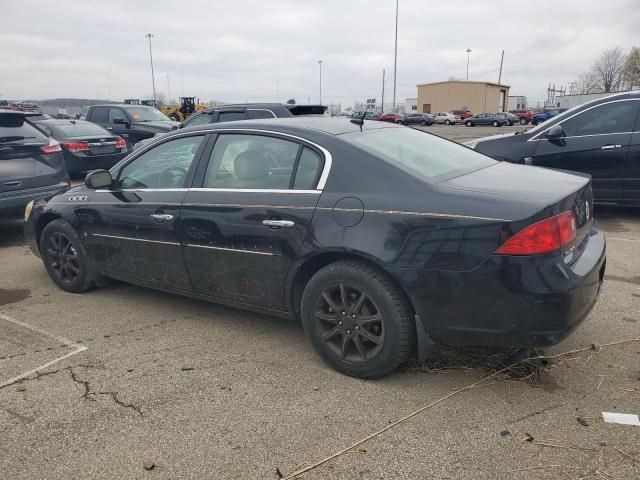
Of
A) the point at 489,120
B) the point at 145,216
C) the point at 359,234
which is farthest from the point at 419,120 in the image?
the point at 359,234

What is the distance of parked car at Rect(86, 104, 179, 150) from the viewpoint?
13938 millimetres

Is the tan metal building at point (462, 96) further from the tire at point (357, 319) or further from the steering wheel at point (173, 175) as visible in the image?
the tire at point (357, 319)

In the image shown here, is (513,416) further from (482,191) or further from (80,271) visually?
(80,271)

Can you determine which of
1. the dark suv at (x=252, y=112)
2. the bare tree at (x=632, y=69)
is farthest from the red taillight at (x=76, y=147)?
the bare tree at (x=632, y=69)

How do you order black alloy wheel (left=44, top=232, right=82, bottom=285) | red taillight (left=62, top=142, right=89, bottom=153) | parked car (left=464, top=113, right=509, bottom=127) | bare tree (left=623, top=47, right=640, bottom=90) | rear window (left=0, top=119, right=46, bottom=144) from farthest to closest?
bare tree (left=623, top=47, right=640, bottom=90), parked car (left=464, top=113, right=509, bottom=127), red taillight (left=62, top=142, right=89, bottom=153), rear window (left=0, top=119, right=46, bottom=144), black alloy wheel (left=44, top=232, right=82, bottom=285)

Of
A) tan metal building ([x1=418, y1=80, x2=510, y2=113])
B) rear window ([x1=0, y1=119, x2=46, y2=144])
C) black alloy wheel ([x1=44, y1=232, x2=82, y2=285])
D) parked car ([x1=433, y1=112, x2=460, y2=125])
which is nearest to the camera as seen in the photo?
black alloy wheel ([x1=44, y1=232, x2=82, y2=285])

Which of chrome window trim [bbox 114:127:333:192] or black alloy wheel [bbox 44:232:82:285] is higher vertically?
chrome window trim [bbox 114:127:333:192]

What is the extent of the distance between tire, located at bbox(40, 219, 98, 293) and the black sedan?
44cm

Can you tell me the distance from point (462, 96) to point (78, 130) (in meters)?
64.1

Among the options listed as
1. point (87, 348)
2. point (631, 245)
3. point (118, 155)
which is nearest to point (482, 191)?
point (87, 348)

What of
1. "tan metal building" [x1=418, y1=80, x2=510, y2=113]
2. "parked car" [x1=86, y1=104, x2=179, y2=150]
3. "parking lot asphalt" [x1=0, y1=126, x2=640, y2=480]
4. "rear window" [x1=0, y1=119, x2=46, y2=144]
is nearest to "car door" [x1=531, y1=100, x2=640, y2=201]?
"parking lot asphalt" [x1=0, y1=126, x2=640, y2=480]

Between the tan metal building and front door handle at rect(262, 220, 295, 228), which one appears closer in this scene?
front door handle at rect(262, 220, 295, 228)

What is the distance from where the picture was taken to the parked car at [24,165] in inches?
250

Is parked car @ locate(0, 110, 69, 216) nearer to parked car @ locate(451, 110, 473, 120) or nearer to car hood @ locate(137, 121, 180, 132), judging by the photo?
car hood @ locate(137, 121, 180, 132)
